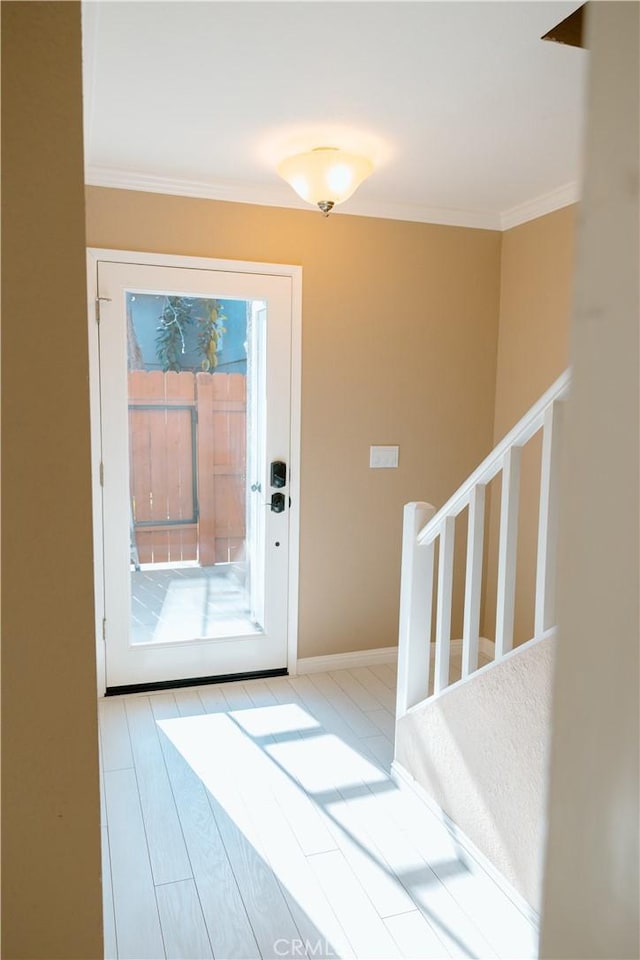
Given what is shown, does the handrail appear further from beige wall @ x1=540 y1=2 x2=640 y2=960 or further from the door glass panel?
beige wall @ x1=540 y1=2 x2=640 y2=960

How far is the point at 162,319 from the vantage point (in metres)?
3.25

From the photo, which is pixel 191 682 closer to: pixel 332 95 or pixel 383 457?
pixel 383 457

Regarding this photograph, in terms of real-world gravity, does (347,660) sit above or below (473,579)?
below

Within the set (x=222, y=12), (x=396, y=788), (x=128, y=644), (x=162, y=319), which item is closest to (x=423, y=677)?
(x=396, y=788)

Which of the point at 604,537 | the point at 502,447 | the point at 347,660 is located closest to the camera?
the point at 604,537

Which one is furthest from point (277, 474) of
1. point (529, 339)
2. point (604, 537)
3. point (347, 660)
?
point (604, 537)

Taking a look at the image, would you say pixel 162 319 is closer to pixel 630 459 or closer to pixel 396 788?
pixel 396 788

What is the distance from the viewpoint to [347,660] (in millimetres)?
3742

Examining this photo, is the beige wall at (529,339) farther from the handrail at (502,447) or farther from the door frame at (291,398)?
the handrail at (502,447)

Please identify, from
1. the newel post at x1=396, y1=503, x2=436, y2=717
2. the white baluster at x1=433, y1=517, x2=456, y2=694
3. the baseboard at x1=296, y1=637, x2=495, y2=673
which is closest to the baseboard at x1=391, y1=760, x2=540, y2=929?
the newel post at x1=396, y1=503, x2=436, y2=717

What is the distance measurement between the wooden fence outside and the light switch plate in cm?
69

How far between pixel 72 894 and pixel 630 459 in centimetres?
126

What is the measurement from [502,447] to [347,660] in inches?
82.2

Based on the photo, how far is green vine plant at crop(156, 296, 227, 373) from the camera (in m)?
3.25
